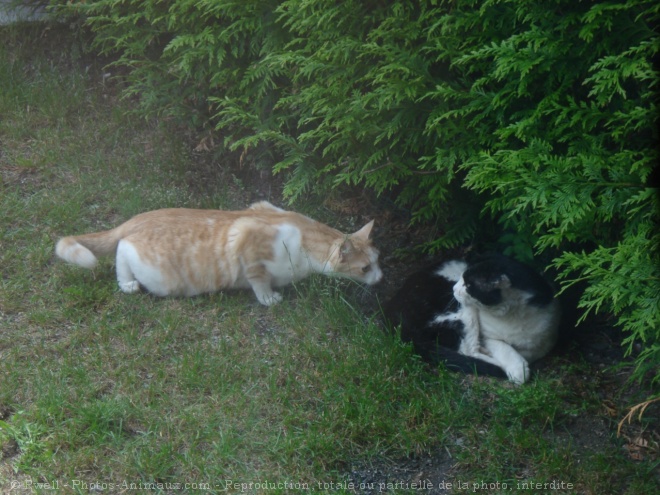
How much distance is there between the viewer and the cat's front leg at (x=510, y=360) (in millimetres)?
4250

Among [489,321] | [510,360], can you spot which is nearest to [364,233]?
[489,321]

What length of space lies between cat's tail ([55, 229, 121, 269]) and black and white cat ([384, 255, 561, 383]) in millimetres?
2008

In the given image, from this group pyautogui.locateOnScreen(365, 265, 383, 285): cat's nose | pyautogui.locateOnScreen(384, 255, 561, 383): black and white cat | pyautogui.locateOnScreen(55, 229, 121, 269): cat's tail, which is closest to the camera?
pyautogui.locateOnScreen(384, 255, 561, 383): black and white cat

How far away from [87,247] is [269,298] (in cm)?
130

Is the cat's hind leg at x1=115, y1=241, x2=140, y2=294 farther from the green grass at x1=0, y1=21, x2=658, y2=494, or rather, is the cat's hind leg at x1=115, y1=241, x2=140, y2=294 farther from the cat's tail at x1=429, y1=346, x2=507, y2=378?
the cat's tail at x1=429, y1=346, x2=507, y2=378

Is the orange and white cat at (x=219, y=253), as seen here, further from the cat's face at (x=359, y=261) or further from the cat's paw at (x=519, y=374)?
the cat's paw at (x=519, y=374)

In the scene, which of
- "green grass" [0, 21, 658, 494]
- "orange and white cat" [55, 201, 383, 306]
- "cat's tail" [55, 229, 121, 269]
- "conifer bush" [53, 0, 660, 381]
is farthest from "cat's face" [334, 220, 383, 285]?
"cat's tail" [55, 229, 121, 269]

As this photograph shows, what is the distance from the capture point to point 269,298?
16.5 feet

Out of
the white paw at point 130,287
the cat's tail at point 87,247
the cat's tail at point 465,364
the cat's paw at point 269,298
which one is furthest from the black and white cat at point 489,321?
the cat's tail at point 87,247

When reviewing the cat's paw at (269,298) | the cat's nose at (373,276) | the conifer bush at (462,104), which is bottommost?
the cat's paw at (269,298)

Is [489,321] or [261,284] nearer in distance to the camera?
[489,321]

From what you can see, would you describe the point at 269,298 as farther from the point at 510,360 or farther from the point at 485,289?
the point at 510,360

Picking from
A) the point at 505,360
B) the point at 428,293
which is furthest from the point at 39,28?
the point at 505,360

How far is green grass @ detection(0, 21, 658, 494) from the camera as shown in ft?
11.9
